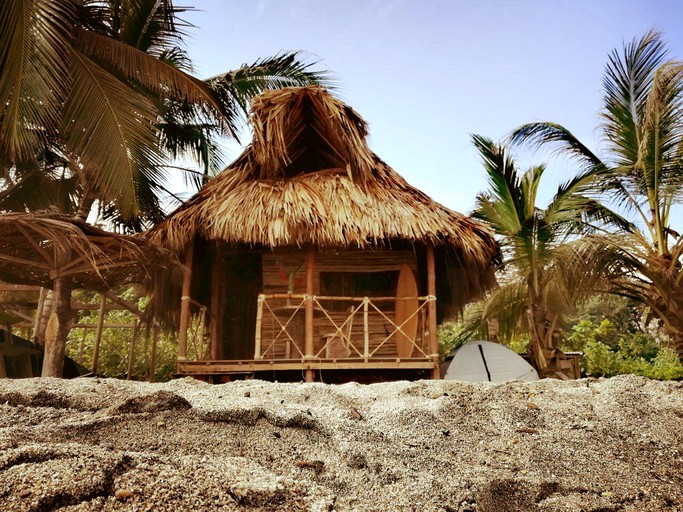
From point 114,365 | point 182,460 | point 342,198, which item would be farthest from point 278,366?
point 114,365

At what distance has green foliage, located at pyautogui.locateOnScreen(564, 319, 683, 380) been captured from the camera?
41.0 feet

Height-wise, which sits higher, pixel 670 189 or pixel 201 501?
pixel 670 189

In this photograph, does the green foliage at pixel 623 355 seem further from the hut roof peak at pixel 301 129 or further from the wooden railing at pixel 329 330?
the hut roof peak at pixel 301 129

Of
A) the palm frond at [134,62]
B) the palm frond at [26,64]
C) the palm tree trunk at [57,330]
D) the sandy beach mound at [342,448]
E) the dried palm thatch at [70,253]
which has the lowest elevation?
the sandy beach mound at [342,448]

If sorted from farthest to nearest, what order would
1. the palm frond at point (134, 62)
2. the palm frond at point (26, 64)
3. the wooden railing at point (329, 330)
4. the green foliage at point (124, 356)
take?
1. the green foliage at point (124, 356)
2. the palm frond at point (134, 62)
3. the wooden railing at point (329, 330)
4. the palm frond at point (26, 64)

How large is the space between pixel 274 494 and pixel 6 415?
192 cm

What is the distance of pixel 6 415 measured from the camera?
3.44 metres

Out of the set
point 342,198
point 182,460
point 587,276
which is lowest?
point 182,460

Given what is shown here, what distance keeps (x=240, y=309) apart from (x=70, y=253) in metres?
3.31

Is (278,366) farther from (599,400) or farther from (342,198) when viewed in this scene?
(599,400)

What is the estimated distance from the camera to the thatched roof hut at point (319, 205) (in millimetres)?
7172

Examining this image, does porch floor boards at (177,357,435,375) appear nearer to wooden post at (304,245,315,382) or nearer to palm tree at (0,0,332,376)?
wooden post at (304,245,315,382)

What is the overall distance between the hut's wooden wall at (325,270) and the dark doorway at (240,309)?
96 centimetres

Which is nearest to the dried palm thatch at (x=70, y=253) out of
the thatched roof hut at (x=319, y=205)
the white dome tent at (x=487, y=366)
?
the thatched roof hut at (x=319, y=205)
